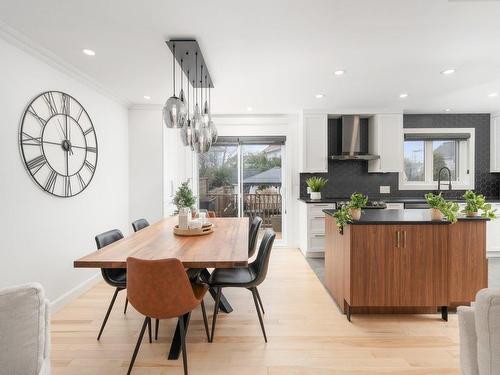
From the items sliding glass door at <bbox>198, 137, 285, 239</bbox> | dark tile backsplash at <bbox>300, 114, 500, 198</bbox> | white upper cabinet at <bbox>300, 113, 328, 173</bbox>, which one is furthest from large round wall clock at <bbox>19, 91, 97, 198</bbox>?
dark tile backsplash at <bbox>300, 114, 500, 198</bbox>

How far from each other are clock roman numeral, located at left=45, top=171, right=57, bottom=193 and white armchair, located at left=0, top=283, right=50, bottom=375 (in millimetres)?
1924

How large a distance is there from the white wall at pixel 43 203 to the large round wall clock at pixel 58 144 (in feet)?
0.23

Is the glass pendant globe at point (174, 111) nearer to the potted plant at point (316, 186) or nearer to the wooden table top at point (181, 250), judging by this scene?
the wooden table top at point (181, 250)

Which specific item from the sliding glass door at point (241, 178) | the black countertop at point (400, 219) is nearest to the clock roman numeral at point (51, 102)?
the sliding glass door at point (241, 178)

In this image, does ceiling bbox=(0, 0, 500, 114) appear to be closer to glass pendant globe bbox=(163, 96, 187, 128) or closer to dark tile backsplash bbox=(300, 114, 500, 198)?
glass pendant globe bbox=(163, 96, 187, 128)

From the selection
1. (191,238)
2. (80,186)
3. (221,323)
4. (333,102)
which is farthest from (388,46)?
(80,186)

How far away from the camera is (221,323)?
99.1 inches

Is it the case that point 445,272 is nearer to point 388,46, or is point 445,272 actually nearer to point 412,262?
point 412,262

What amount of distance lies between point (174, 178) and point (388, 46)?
12.4 ft

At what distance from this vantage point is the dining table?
1.72 metres

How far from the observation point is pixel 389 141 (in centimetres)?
475

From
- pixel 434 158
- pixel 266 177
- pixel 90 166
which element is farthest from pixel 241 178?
pixel 434 158

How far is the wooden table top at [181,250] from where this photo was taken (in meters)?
1.72

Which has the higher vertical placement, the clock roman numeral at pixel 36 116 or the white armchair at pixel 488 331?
the clock roman numeral at pixel 36 116
